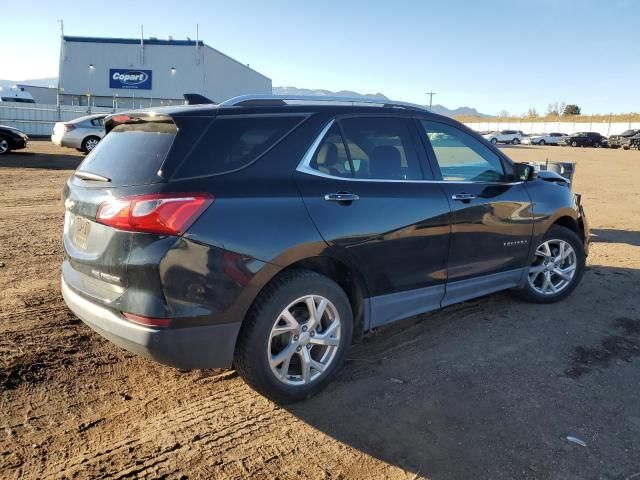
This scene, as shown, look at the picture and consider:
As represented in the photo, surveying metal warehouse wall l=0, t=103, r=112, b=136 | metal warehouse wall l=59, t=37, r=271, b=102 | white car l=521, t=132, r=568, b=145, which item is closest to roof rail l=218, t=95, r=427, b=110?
metal warehouse wall l=0, t=103, r=112, b=136

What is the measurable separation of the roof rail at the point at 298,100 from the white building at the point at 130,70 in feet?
132

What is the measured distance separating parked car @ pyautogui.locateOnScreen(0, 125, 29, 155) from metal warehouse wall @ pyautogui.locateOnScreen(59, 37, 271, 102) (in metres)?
25.3

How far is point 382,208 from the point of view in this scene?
3.48m

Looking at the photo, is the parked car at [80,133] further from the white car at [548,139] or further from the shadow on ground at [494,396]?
the white car at [548,139]

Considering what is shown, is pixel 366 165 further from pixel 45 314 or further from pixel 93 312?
pixel 45 314

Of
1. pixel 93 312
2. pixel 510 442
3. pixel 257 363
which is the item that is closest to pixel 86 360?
pixel 93 312

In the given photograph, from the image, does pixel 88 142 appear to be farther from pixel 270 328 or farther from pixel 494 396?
pixel 494 396

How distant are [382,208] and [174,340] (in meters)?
1.60

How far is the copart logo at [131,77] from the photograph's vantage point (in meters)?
41.4

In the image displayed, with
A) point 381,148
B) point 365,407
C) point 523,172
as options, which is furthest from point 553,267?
point 365,407

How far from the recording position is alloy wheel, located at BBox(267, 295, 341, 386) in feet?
10.2

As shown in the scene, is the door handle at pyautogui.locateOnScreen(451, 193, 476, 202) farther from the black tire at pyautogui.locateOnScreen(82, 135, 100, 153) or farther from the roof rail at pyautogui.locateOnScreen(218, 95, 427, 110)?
the black tire at pyautogui.locateOnScreen(82, 135, 100, 153)

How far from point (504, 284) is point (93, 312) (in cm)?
341

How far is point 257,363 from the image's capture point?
2.98 meters
